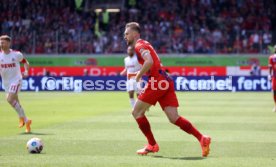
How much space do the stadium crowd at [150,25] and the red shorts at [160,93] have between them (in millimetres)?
32599

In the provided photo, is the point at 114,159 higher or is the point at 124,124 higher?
the point at 114,159

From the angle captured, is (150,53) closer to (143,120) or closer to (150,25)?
(143,120)

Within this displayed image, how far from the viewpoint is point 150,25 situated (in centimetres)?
4625

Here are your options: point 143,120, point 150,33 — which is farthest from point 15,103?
point 150,33

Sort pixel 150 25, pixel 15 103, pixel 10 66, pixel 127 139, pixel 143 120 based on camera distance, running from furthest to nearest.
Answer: pixel 150 25 < pixel 10 66 < pixel 15 103 < pixel 127 139 < pixel 143 120

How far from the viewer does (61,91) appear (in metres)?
40.1

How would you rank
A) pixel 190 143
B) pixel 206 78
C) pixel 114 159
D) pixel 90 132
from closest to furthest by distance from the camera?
pixel 114 159
pixel 190 143
pixel 90 132
pixel 206 78

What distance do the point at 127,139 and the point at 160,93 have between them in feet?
9.94

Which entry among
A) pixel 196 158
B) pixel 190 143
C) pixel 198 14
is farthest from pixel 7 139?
pixel 198 14

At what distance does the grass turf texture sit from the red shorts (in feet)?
3.28

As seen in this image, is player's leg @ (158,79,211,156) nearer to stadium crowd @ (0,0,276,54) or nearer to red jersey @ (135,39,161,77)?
red jersey @ (135,39,161,77)

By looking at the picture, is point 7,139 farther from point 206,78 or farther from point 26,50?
point 26,50

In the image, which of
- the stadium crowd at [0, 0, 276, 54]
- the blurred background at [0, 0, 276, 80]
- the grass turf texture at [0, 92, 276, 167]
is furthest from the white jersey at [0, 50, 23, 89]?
the blurred background at [0, 0, 276, 80]

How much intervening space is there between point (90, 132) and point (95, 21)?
3216 centimetres
